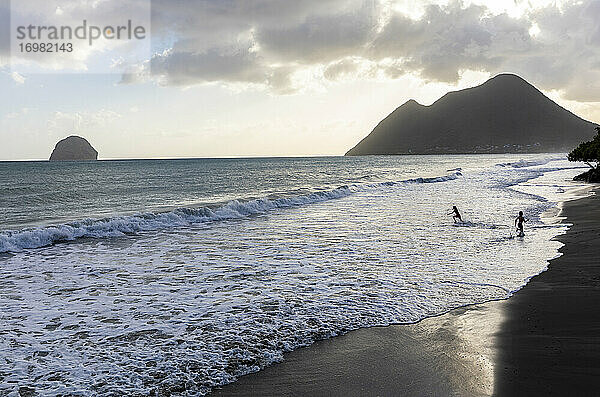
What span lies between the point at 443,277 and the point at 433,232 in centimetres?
706

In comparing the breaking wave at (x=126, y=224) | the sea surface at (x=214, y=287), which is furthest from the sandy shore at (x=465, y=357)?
the breaking wave at (x=126, y=224)

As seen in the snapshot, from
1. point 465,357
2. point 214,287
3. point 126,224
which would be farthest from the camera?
point 126,224

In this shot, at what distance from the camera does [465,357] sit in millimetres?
6000

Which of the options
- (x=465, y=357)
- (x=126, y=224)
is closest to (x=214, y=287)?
(x=465, y=357)

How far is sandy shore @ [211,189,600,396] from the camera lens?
514cm

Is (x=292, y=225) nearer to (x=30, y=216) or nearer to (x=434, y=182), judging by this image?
(x=30, y=216)

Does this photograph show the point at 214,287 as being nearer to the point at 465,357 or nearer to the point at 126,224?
the point at 465,357

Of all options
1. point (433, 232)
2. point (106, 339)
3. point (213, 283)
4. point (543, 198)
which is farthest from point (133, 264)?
point (543, 198)

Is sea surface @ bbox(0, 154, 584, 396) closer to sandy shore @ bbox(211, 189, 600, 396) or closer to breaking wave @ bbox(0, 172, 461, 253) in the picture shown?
breaking wave @ bbox(0, 172, 461, 253)

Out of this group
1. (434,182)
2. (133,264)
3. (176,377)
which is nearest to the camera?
(176,377)

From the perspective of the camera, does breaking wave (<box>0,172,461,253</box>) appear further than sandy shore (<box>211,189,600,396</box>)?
Yes

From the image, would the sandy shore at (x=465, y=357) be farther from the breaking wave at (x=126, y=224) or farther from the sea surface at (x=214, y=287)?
the breaking wave at (x=126, y=224)

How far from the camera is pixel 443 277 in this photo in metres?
10.3

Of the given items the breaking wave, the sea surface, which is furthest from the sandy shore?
the breaking wave
